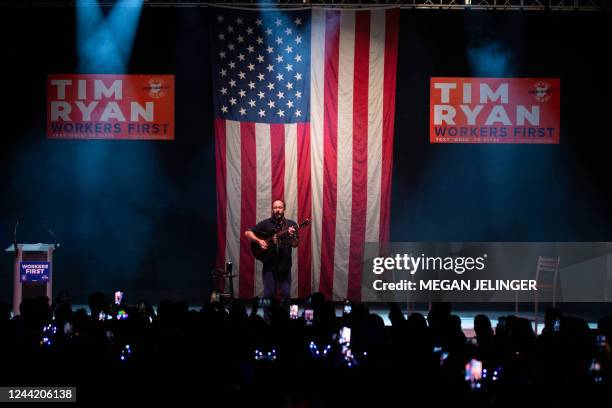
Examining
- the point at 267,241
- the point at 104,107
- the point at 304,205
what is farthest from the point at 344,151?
the point at 104,107

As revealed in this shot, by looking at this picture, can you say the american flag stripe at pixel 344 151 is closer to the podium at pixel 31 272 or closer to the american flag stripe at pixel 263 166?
the american flag stripe at pixel 263 166

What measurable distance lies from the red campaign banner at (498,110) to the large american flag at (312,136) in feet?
3.41

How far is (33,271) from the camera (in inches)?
399

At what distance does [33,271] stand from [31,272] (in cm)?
3

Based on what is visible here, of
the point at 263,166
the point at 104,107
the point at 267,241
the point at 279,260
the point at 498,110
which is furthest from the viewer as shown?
the point at 498,110

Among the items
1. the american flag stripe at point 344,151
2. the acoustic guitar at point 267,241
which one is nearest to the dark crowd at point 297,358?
the acoustic guitar at point 267,241

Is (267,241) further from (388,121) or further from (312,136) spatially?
(388,121)

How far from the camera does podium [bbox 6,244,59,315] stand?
10.1 metres

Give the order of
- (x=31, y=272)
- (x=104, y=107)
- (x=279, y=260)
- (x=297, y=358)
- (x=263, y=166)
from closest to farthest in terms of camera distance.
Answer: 1. (x=297, y=358)
2. (x=31, y=272)
3. (x=279, y=260)
4. (x=263, y=166)
5. (x=104, y=107)

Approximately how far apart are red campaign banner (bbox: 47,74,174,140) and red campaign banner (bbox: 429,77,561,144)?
4.47 meters

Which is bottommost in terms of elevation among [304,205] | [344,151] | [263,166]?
[304,205]

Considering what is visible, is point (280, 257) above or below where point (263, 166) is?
below

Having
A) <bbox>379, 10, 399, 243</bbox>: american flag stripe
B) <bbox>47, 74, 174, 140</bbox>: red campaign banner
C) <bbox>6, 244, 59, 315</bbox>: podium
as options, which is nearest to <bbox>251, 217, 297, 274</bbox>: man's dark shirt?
<bbox>379, 10, 399, 243</bbox>: american flag stripe

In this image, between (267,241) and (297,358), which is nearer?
(297,358)
